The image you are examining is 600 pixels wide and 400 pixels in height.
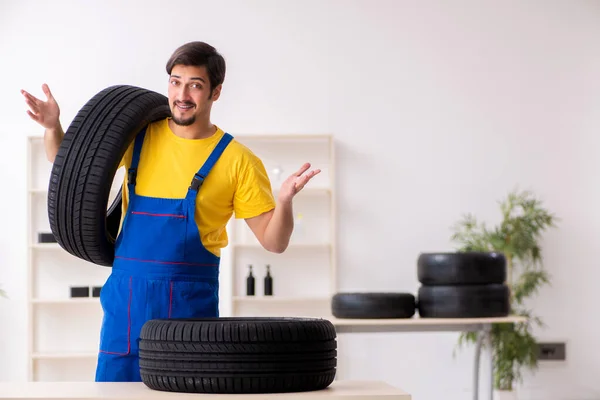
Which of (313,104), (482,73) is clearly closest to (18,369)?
(313,104)

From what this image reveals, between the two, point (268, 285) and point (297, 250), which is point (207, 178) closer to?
point (268, 285)

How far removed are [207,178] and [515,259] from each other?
4.39 metres

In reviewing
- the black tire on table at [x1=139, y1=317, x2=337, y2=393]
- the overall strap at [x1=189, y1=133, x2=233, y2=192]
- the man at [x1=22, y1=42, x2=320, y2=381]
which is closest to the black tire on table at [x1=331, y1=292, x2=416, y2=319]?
the man at [x1=22, y1=42, x2=320, y2=381]

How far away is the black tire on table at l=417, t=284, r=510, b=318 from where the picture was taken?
4.77 m

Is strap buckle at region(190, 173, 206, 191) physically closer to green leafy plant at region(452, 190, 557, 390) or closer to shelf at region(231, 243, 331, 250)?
shelf at region(231, 243, 331, 250)

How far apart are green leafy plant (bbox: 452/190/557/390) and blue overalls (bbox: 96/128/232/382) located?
3895 mm

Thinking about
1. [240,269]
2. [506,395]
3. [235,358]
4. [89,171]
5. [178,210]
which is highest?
[89,171]

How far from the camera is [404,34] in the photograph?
6504mm

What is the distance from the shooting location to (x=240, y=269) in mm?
6301

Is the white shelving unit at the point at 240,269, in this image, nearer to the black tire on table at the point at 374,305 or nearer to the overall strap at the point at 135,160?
the black tire on table at the point at 374,305

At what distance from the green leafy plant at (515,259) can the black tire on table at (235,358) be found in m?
4.41

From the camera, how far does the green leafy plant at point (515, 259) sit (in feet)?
19.5

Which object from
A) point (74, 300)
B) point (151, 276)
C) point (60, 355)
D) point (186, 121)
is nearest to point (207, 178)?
point (186, 121)

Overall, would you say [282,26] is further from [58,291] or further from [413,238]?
[58,291]
